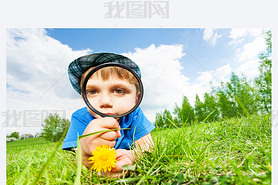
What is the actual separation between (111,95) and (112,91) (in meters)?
0.05

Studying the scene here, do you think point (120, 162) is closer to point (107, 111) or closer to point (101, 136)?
point (101, 136)

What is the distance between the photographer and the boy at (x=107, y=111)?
1309 millimetres

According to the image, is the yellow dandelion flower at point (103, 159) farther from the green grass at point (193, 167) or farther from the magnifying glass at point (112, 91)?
the magnifying glass at point (112, 91)

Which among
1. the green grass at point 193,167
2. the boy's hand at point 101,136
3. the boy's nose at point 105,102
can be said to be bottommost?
the green grass at point 193,167

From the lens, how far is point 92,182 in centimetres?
122

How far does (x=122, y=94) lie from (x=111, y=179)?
0.68 meters

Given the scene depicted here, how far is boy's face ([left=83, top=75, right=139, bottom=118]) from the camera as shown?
146cm

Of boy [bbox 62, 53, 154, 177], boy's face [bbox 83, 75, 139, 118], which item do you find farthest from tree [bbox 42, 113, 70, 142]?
boy's face [bbox 83, 75, 139, 118]

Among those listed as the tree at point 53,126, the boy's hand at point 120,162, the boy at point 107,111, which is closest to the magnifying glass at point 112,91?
the boy at point 107,111

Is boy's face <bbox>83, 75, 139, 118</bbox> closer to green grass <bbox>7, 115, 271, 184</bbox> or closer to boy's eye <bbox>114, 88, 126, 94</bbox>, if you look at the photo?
boy's eye <bbox>114, 88, 126, 94</bbox>

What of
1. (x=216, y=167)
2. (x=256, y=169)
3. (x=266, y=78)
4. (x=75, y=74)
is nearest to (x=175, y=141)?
(x=216, y=167)

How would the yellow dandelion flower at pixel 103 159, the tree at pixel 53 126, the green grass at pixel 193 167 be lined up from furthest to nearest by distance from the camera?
the tree at pixel 53 126 < the yellow dandelion flower at pixel 103 159 < the green grass at pixel 193 167

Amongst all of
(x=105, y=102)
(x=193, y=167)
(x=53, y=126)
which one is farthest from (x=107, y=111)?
Answer: (x=53, y=126)

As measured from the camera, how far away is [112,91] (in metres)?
1.54
